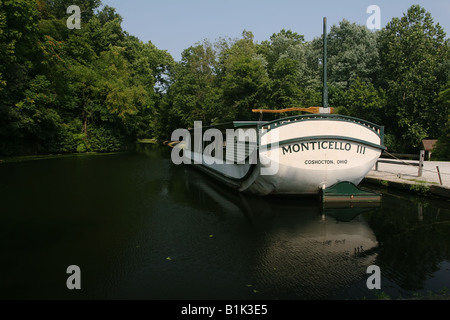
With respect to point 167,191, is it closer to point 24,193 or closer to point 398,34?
point 24,193

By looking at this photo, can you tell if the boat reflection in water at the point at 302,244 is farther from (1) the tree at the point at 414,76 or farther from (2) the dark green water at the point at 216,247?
(1) the tree at the point at 414,76

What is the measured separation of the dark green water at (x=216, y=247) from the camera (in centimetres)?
477

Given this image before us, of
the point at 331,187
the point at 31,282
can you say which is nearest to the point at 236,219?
the point at 331,187

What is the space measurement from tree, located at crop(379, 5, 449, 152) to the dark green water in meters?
22.9

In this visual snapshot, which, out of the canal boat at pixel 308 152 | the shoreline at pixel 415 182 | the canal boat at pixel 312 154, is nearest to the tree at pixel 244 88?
the shoreline at pixel 415 182

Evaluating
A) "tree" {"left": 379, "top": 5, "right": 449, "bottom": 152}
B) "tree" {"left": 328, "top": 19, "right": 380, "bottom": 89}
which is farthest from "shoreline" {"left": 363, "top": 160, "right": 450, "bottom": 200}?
"tree" {"left": 328, "top": 19, "right": 380, "bottom": 89}

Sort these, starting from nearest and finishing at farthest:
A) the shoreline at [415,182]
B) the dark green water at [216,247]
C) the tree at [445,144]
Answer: the dark green water at [216,247] → the shoreline at [415,182] → the tree at [445,144]

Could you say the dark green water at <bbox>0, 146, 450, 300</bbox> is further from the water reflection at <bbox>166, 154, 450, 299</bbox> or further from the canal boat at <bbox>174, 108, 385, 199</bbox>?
the canal boat at <bbox>174, 108, 385, 199</bbox>

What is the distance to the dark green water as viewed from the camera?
4.77 meters

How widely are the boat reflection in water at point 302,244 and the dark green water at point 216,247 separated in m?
0.02

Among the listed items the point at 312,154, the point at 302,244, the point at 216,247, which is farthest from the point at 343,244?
the point at 312,154

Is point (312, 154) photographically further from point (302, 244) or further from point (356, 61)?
point (356, 61)

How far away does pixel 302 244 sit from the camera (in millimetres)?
6652

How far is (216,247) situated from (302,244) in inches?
72.0
